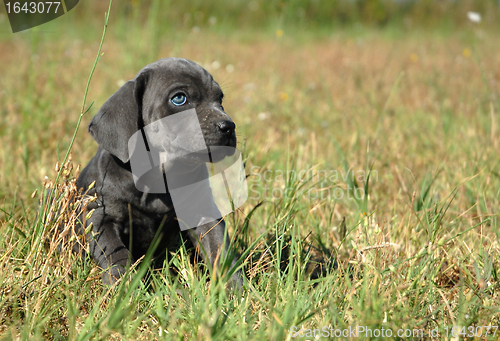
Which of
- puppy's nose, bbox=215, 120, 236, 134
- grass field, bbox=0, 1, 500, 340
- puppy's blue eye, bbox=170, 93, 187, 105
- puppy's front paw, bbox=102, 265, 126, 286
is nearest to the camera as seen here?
grass field, bbox=0, 1, 500, 340

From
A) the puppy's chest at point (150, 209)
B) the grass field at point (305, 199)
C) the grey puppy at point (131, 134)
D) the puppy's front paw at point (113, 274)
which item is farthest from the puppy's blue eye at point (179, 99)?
the puppy's front paw at point (113, 274)

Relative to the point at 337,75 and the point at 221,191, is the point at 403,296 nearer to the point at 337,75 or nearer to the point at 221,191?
the point at 221,191

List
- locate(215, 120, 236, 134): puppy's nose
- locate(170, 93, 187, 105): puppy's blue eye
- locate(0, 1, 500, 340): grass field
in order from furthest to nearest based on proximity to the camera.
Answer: locate(170, 93, 187, 105): puppy's blue eye, locate(215, 120, 236, 134): puppy's nose, locate(0, 1, 500, 340): grass field

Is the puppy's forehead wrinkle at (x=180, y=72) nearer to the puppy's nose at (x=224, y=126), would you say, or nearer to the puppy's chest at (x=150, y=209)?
the puppy's nose at (x=224, y=126)

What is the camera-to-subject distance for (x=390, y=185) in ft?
11.5

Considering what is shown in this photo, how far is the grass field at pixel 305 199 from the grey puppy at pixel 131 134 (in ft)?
0.51

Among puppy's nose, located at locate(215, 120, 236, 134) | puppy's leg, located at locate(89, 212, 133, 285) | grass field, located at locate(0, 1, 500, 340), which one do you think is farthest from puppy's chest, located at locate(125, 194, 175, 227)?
puppy's nose, located at locate(215, 120, 236, 134)

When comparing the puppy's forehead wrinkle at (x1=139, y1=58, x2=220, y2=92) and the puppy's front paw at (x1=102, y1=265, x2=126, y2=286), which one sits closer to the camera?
the puppy's front paw at (x1=102, y1=265, x2=126, y2=286)

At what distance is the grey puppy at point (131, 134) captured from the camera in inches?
83.9

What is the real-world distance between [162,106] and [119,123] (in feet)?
0.76

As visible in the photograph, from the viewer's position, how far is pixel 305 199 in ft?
9.53

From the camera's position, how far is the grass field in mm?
1674

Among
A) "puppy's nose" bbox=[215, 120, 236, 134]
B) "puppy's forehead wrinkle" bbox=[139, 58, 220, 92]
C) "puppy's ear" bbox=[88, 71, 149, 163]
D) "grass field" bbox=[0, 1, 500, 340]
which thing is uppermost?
"puppy's forehead wrinkle" bbox=[139, 58, 220, 92]

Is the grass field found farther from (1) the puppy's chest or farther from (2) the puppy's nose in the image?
(2) the puppy's nose
